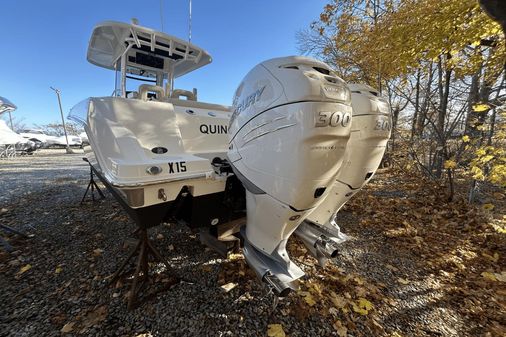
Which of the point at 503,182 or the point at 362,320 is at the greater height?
the point at 503,182

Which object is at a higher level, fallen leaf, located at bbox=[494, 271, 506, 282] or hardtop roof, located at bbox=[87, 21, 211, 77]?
hardtop roof, located at bbox=[87, 21, 211, 77]

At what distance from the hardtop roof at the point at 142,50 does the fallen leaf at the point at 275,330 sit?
374 cm

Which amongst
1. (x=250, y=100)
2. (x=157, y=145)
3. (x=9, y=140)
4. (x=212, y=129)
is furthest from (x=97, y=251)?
(x=9, y=140)

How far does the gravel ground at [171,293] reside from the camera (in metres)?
1.74

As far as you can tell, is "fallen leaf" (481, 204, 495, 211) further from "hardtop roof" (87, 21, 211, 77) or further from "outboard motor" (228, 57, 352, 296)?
"hardtop roof" (87, 21, 211, 77)

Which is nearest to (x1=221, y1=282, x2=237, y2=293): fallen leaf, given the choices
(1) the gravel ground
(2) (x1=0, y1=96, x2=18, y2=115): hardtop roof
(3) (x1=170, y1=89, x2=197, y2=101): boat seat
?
(1) the gravel ground

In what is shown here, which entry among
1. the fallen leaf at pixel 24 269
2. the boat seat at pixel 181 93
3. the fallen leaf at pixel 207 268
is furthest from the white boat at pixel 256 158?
the fallen leaf at pixel 24 269

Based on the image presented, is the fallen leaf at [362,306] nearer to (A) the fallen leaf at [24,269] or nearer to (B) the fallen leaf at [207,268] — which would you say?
(B) the fallen leaf at [207,268]

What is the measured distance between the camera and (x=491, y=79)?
427 cm

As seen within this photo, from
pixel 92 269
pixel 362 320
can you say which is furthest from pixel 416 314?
pixel 92 269

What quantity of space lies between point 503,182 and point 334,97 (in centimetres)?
343

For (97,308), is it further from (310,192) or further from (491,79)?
(491,79)

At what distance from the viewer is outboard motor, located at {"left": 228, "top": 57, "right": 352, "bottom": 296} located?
4.43 feet

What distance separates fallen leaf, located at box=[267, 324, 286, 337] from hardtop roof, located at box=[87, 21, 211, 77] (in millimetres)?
3736
